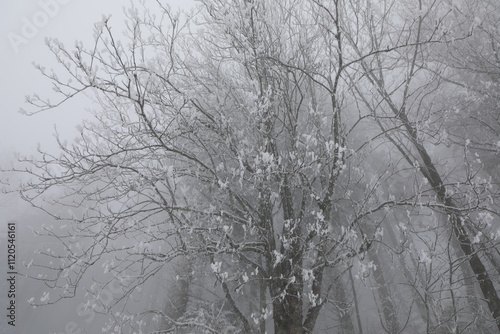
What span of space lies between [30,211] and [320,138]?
35.0 m

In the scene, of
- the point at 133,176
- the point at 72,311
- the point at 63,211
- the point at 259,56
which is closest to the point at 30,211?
the point at 63,211

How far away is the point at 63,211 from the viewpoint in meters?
26.4

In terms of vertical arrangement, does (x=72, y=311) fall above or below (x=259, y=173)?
above

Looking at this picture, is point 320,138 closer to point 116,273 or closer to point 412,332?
point 116,273

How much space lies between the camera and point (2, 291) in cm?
2370

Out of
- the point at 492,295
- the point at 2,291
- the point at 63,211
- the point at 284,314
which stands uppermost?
the point at 63,211

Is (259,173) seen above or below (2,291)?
below

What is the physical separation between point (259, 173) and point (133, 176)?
7.37 ft

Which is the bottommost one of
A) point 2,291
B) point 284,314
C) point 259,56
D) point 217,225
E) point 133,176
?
point 284,314

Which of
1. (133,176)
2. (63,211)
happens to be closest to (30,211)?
(63,211)

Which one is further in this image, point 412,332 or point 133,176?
point 412,332

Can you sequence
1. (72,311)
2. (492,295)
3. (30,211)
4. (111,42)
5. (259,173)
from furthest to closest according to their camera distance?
(30,211) < (72,311) < (492,295) < (259,173) < (111,42)

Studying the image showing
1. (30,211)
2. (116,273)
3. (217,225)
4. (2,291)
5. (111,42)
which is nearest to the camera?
(111,42)

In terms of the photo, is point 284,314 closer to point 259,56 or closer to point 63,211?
point 259,56
